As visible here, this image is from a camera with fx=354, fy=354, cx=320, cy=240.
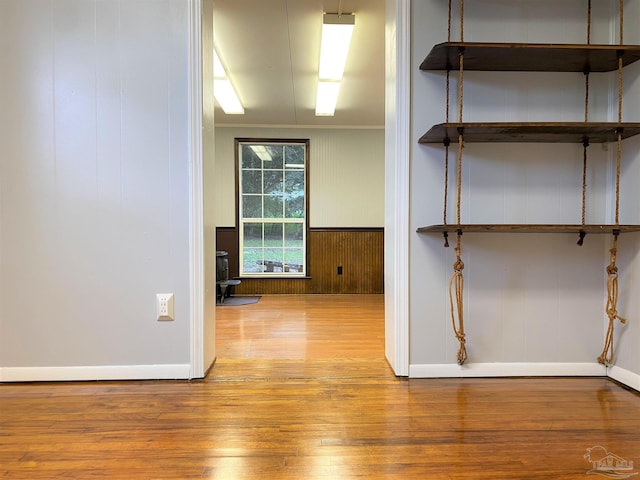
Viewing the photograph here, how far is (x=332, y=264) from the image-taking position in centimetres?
514

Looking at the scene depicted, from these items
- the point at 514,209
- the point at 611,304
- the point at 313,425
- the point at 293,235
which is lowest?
the point at 313,425

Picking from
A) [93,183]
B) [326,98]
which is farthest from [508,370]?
[326,98]

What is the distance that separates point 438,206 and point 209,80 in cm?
148

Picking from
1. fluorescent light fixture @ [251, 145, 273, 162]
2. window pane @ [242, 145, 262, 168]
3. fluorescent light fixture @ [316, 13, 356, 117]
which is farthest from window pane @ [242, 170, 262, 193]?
fluorescent light fixture @ [316, 13, 356, 117]

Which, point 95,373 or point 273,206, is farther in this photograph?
point 273,206

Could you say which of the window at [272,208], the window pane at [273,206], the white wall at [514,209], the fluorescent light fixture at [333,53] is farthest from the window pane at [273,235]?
the white wall at [514,209]

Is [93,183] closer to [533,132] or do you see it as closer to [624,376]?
[533,132]

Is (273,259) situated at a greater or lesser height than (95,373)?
greater

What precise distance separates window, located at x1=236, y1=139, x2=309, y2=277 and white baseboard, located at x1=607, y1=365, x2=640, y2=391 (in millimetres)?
3748

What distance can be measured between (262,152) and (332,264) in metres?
1.93

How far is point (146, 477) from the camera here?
1109mm

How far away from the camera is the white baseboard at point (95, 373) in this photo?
6.08 ft

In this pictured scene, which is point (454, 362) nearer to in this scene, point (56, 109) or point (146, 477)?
point (146, 477)

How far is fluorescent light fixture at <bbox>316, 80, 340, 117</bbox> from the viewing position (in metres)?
3.63
